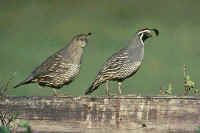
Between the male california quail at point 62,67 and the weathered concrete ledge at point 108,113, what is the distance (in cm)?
200

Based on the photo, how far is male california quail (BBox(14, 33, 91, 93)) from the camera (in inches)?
254

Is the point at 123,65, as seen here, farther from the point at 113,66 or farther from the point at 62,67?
the point at 62,67

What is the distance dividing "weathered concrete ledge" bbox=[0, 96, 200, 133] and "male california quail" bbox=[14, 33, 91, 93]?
1998 millimetres

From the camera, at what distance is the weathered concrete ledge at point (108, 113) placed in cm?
404

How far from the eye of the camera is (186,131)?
399 centimetres

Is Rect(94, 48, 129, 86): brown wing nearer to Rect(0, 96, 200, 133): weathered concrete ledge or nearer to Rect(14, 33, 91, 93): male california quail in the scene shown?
Rect(14, 33, 91, 93): male california quail

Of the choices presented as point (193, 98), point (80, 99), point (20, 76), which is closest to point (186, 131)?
point (193, 98)

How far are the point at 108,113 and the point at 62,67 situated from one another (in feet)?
7.88

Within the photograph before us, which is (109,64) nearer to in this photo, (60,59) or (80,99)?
(60,59)

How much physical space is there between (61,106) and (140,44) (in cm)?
258

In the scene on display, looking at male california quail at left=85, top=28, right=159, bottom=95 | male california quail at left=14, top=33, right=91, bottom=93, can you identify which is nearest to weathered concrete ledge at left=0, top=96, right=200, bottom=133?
male california quail at left=14, top=33, right=91, bottom=93

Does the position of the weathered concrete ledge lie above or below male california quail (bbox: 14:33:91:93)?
below

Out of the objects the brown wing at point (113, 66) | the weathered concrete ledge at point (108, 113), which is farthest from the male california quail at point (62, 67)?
the weathered concrete ledge at point (108, 113)

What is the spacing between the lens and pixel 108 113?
4219mm
